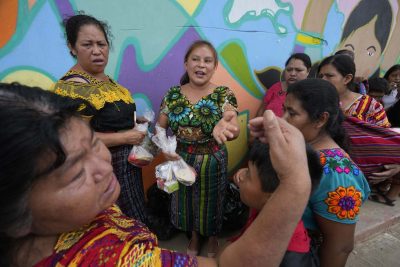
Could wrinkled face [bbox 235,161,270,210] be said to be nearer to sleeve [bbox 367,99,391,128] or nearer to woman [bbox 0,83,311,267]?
woman [bbox 0,83,311,267]

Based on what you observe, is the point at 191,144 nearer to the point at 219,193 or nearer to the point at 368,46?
the point at 219,193

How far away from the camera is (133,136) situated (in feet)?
6.15

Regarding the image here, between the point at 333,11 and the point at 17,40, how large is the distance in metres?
4.34

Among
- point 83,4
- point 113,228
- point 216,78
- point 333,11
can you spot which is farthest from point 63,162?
point 333,11

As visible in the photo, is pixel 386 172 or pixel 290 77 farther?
pixel 290 77

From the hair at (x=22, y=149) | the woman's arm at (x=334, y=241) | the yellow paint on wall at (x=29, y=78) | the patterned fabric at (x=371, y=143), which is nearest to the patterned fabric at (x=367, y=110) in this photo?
the patterned fabric at (x=371, y=143)

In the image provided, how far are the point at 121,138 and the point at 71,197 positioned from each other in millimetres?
1171

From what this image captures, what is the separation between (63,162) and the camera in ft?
2.12

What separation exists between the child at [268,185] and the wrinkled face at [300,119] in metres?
0.43

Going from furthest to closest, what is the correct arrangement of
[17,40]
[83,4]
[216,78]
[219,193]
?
1. [216,78]
2. [219,193]
3. [83,4]
4. [17,40]

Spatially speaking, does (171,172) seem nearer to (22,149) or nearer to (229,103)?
Answer: (229,103)

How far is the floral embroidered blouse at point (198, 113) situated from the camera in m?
2.13

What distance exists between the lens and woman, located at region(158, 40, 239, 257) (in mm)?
2162

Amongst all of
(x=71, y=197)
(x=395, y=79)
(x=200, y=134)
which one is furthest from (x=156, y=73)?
(x=395, y=79)
